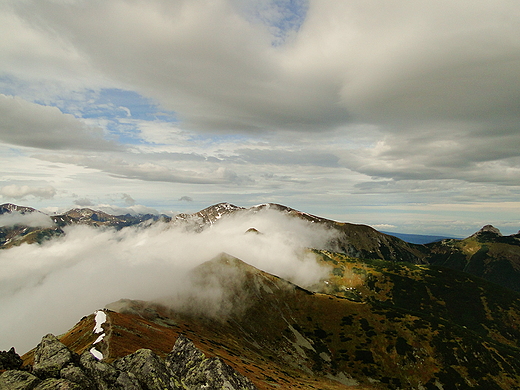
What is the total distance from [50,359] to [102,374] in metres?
6.35

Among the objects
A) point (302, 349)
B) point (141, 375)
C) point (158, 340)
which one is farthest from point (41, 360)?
point (302, 349)

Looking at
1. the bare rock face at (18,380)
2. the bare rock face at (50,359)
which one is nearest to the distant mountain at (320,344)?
the bare rock face at (50,359)

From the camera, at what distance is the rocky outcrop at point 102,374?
26891 mm

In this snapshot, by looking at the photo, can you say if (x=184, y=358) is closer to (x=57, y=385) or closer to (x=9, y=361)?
(x=9, y=361)

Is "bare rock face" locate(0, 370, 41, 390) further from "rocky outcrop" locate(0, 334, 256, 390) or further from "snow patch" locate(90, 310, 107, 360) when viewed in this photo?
"snow patch" locate(90, 310, 107, 360)

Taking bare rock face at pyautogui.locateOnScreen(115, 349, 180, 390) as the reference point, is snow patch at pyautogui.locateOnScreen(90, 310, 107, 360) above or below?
below

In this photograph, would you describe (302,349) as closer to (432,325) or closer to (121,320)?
(432,325)

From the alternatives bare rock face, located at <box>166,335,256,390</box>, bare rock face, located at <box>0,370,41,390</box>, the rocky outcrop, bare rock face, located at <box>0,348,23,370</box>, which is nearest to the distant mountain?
bare rock face, located at <box>166,335,256,390</box>

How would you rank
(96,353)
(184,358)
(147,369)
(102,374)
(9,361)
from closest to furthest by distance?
(102,374)
(9,361)
(147,369)
(184,358)
(96,353)

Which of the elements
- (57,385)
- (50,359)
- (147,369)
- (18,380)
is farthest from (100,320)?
(57,385)

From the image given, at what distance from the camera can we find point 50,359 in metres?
31.0

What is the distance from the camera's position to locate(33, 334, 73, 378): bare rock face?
2919 centimetres

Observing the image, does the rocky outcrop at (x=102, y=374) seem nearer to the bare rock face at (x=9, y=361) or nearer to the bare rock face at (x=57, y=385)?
the bare rock face at (x=57, y=385)

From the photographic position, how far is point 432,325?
18388 centimetres
